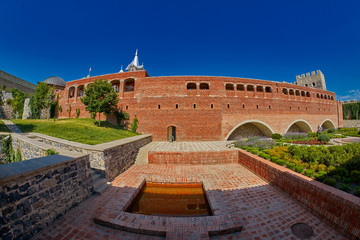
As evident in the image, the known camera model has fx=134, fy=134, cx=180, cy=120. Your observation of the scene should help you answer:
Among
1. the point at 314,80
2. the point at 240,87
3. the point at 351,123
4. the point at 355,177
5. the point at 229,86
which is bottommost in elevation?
the point at 355,177

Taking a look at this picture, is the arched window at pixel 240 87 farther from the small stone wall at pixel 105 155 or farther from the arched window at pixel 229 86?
the small stone wall at pixel 105 155

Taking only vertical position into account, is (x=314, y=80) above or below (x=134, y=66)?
below

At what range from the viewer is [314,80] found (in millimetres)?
29516

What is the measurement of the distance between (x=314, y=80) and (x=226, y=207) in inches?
1554

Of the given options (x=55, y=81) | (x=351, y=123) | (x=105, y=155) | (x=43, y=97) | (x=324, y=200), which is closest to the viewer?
(x=324, y=200)

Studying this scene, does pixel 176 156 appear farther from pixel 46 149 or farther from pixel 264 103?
pixel 264 103

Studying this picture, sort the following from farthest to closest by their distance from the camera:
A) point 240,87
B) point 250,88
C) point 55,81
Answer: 1. point 55,81
2. point 250,88
3. point 240,87

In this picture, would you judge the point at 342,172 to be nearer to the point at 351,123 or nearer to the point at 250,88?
the point at 250,88

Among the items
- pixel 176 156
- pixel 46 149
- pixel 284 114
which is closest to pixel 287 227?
pixel 176 156

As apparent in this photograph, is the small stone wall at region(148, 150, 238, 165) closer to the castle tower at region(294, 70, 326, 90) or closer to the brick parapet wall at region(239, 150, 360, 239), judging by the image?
the brick parapet wall at region(239, 150, 360, 239)

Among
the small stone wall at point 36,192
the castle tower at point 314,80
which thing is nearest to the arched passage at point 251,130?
the small stone wall at point 36,192

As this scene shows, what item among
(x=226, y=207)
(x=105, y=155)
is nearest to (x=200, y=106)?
(x=105, y=155)

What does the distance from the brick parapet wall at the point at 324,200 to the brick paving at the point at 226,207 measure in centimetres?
22

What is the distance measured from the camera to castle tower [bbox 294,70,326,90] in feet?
93.5
